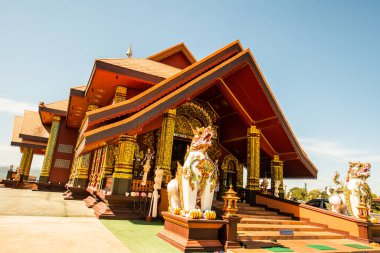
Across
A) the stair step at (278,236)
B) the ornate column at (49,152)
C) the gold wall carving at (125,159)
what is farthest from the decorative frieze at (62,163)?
the stair step at (278,236)

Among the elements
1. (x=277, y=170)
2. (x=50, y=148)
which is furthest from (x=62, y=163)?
(x=277, y=170)

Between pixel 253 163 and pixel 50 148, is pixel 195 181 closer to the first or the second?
pixel 253 163

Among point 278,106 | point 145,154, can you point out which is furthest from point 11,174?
point 278,106

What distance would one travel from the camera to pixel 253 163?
930cm

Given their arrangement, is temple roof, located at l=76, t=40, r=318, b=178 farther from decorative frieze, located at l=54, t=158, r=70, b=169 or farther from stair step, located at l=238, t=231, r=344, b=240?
decorative frieze, located at l=54, t=158, r=70, b=169

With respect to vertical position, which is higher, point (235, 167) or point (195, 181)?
point (235, 167)

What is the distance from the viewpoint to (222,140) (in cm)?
1155

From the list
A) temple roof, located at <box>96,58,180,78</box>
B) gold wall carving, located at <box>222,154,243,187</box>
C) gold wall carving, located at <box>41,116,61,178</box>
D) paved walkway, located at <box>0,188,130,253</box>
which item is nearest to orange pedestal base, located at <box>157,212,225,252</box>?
paved walkway, located at <box>0,188,130,253</box>

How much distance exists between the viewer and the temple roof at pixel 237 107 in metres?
6.97

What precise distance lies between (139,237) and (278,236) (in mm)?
3154

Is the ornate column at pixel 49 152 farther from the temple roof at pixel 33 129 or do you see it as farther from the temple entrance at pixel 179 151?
the temple entrance at pixel 179 151

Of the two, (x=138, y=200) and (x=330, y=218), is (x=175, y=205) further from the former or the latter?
(x=330, y=218)

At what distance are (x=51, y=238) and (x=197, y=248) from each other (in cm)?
249

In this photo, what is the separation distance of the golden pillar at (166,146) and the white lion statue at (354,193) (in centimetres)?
526
